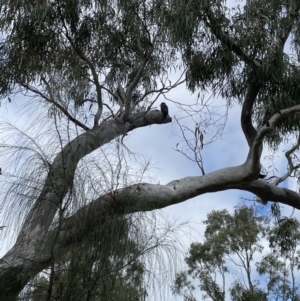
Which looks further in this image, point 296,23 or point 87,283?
point 296,23

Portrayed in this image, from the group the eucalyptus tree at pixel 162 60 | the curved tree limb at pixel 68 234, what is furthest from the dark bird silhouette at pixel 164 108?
the curved tree limb at pixel 68 234

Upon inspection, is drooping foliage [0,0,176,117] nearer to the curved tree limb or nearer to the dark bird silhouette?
the dark bird silhouette

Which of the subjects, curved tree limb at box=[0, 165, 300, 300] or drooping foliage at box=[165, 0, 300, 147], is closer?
curved tree limb at box=[0, 165, 300, 300]

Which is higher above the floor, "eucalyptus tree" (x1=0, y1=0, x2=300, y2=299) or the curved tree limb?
"eucalyptus tree" (x1=0, y1=0, x2=300, y2=299)

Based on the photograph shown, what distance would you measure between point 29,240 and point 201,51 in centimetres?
352

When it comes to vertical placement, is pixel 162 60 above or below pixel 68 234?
above

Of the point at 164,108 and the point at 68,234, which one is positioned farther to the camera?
the point at 164,108

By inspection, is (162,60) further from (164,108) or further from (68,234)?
(68,234)

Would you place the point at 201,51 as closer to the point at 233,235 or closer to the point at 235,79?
the point at 235,79

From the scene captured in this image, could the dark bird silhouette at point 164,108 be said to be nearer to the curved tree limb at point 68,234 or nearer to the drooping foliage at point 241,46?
the drooping foliage at point 241,46

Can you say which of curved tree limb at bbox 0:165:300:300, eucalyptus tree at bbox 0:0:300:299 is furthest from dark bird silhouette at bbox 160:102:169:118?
curved tree limb at bbox 0:165:300:300

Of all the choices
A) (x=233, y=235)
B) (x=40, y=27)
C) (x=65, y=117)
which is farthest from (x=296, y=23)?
(x=233, y=235)

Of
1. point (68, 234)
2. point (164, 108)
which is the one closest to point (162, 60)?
point (164, 108)

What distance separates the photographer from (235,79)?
265 inches
